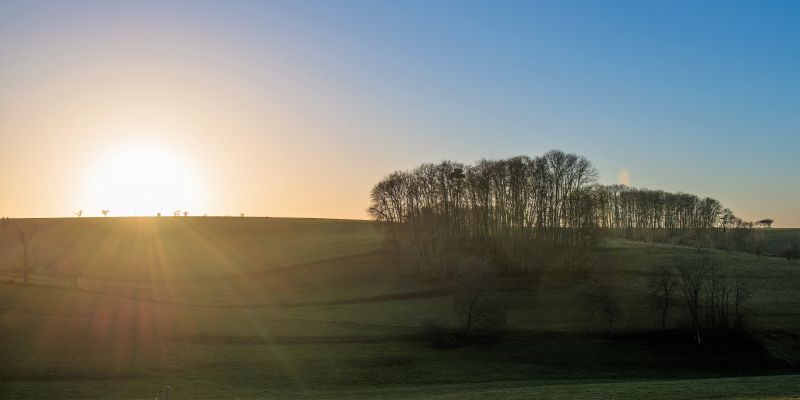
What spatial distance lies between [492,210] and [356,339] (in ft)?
163

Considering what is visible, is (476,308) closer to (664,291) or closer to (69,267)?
(664,291)

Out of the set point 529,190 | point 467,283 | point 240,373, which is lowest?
point 240,373

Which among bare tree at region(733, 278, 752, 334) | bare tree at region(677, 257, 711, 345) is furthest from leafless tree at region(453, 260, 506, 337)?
bare tree at region(733, 278, 752, 334)

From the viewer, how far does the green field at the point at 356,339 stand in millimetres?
40781

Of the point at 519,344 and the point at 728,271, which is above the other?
the point at 728,271

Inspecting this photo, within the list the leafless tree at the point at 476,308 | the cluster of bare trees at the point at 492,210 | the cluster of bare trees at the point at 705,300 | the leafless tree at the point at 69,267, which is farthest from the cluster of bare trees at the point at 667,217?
the leafless tree at the point at 69,267

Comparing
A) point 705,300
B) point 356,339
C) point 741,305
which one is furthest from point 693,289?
point 356,339

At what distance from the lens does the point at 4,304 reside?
214 feet

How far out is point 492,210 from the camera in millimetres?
102000

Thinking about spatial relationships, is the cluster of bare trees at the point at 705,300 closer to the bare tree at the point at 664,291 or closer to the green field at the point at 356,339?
the bare tree at the point at 664,291

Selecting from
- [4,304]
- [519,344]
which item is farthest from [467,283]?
[4,304]

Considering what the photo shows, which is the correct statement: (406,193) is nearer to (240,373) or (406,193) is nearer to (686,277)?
(686,277)

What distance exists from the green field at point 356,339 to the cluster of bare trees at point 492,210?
17.6 ft

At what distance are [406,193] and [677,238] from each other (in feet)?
254
